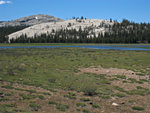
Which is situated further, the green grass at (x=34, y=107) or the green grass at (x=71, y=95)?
the green grass at (x=71, y=95)

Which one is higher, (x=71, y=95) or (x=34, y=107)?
(x=34, y=107)

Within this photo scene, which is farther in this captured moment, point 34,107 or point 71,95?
point 71,95

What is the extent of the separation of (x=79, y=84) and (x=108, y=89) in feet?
10.7

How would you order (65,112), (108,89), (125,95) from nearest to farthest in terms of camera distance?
(65,112)
(125,95)
(108,89)

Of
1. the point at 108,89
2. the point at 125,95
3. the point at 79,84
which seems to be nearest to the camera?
the point at 125,95

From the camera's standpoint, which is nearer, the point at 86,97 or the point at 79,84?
the point at 86,97

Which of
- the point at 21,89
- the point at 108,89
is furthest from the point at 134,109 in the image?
the point at 21,89

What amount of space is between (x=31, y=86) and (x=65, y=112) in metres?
8.15

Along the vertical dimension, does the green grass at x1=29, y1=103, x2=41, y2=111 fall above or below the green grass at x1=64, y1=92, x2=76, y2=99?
above

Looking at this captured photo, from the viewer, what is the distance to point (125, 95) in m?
17.8

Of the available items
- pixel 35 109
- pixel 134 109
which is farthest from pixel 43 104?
pixel 134 109

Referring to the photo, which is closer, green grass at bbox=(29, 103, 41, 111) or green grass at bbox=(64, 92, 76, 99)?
green grass at bbox=(29, 103, 41, 111)

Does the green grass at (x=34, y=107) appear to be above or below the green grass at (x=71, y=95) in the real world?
above

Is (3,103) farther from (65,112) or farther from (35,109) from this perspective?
(65,112)
